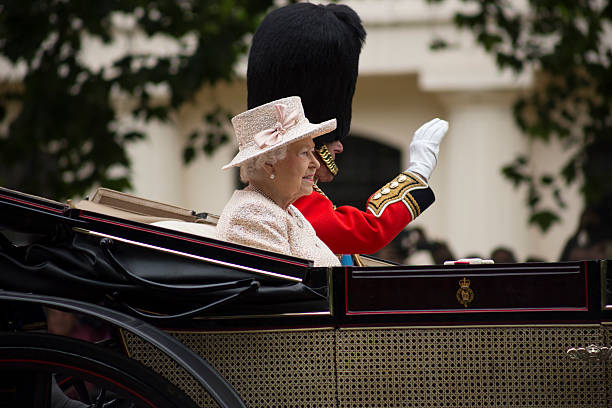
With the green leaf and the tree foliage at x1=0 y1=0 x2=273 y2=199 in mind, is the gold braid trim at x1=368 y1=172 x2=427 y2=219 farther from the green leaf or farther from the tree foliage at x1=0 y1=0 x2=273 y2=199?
the green leaf

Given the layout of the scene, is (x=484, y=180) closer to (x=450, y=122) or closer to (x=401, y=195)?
(x=450, y=122)

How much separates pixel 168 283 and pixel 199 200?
978cm

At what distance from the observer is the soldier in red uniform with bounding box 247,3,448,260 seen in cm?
292

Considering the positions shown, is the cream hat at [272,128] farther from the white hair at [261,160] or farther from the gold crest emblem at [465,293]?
the gold crest emblem at [465,293]

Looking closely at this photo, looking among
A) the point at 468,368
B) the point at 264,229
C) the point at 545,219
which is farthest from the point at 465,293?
the point at 545,219

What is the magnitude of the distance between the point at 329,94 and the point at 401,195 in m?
0.47

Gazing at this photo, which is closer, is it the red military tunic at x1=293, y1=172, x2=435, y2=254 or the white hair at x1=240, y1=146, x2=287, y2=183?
the white hair at x1=240, y1=146, x2=287, y2=183

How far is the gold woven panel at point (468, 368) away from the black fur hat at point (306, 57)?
103 cm

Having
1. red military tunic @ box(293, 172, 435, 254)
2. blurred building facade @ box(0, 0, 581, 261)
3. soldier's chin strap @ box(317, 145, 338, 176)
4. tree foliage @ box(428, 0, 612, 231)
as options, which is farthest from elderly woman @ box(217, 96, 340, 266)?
blurred building facade @ box(0, 0, 581, 261)

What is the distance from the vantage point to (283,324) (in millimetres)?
2291

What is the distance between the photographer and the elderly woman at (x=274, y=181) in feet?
8.28

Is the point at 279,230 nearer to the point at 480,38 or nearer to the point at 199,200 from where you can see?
the point at 480,38

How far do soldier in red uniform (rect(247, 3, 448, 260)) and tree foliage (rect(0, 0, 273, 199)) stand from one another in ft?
10.3

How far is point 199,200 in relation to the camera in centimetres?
1200
